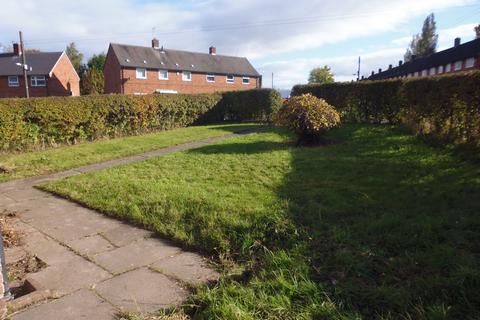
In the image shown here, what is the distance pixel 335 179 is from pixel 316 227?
2223mm

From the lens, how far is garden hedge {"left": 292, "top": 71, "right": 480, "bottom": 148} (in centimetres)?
776

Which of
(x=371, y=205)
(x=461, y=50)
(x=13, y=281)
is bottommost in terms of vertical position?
(x=13, y=281)

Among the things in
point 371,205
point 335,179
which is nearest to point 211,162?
point 335,179

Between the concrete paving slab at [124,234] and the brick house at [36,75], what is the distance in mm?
44227

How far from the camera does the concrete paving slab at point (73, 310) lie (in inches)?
112

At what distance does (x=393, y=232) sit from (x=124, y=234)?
304cm

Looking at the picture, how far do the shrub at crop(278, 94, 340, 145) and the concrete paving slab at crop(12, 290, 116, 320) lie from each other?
7.84 meters

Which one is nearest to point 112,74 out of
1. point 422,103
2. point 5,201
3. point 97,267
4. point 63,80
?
point 63,80

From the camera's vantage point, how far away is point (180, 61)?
1738 inches

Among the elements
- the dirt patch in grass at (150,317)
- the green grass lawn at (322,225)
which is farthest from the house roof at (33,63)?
the dirt patch in grass at (150,317)

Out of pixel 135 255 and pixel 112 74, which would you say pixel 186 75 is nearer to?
pixel 112 74

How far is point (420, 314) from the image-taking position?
102 inches

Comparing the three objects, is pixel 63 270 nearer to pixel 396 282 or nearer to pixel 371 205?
pixel 396 282

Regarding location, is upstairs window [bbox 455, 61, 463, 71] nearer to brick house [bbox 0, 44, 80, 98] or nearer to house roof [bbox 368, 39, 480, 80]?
house roof [bbox 368, 39, 480, 80]
